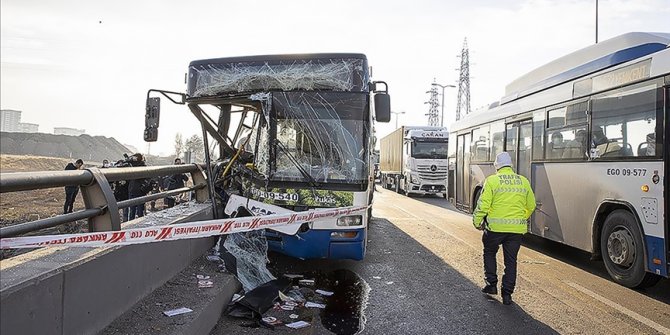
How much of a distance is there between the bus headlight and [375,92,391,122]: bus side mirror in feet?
4.99

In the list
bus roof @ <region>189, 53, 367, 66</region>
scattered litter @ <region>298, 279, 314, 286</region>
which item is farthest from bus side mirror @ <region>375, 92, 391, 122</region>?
scattered litter @ <region>298, 279, 314, 286</region>

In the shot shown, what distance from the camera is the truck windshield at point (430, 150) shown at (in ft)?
76.8

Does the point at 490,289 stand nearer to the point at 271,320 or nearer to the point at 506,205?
the point at 506,205

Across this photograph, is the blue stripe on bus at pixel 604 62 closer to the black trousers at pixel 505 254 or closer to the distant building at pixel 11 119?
the black trousers at pixel 505 254

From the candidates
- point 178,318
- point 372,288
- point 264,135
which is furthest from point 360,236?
point 178,318

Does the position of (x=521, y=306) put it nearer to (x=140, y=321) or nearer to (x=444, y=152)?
(x=140, y=321)

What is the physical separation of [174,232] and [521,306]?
4.08 meters

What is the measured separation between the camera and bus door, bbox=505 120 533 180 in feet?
30.3

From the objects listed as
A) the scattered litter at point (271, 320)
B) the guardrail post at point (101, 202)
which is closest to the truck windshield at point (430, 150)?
the scattered litter at point (271, 320)

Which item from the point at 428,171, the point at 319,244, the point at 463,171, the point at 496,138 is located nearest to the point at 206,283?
the point at 319,244

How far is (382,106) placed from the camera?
6.76m

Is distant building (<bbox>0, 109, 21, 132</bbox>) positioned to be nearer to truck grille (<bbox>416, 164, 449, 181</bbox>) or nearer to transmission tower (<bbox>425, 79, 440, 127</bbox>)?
transmission tower (<bbox>425, 79, 440, 127</bbox>)

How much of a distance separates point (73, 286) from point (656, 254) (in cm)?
645

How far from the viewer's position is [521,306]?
18.4 ft
